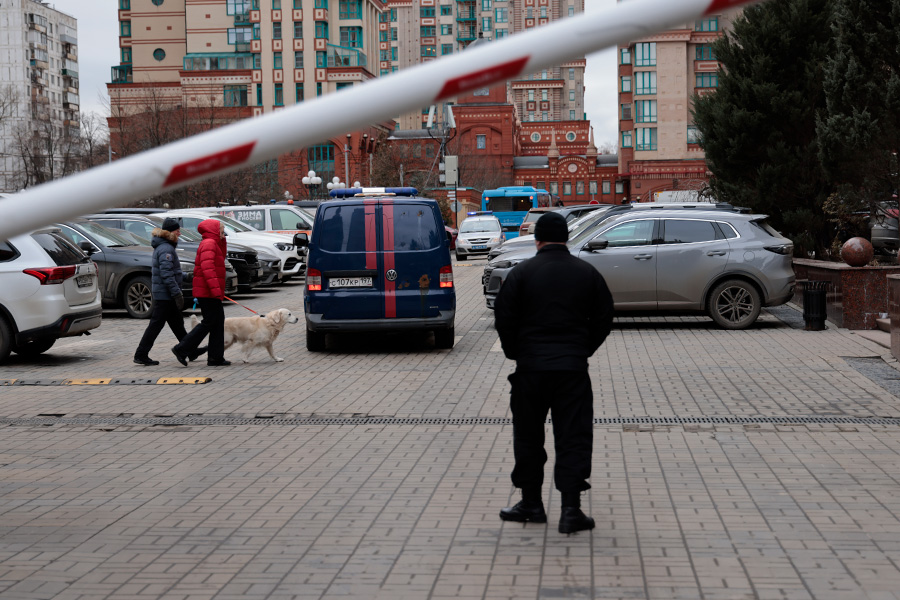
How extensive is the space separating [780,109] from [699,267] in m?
7.18

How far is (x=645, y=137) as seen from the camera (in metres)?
99.6

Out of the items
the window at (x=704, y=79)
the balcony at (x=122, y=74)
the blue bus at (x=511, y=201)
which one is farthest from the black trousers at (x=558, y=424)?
the balcony at (x=122, y=74)

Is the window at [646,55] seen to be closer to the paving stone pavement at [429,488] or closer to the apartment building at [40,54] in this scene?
the apartment building at [40,54]

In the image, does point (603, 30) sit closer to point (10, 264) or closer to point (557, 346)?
point (557, 346)

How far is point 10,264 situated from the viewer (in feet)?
43.2

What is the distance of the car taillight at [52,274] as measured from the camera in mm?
13227

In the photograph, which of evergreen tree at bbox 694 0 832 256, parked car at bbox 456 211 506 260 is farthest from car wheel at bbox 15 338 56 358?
parked car at bbox 456 211 506 260

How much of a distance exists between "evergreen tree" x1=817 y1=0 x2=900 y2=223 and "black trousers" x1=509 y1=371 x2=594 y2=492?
10922 mm

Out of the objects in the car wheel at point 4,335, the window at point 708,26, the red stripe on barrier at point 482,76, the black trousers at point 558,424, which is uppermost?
the window at point 708,26

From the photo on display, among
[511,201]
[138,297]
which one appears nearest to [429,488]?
[138,297]

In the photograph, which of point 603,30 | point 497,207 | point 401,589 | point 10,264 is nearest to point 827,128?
point 10,264

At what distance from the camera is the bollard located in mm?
15883

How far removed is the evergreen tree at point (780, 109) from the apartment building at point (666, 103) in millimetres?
73423

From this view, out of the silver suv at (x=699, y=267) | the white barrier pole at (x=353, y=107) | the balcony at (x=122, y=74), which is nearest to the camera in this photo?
the white barrier pole at (x=353, y=107)
